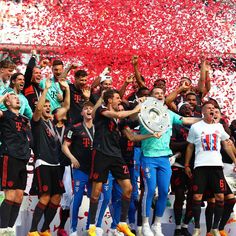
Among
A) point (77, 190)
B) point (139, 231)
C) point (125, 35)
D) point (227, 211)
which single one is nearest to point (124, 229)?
point (139, 231)

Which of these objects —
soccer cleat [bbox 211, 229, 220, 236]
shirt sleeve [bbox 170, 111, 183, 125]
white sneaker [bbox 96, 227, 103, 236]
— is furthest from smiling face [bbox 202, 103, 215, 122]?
white sneaker [bbox 96, 227, 103, 236]

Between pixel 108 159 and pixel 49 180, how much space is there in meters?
0.80

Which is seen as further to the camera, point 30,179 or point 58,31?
point 58,31

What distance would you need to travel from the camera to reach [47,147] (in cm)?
958

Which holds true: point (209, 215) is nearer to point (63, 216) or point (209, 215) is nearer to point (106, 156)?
point (106, 156)

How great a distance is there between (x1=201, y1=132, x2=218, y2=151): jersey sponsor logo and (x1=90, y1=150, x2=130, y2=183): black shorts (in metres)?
1.19

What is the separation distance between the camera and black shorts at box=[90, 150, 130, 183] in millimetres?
9477

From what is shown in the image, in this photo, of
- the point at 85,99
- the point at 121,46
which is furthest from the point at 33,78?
the point at 121,46

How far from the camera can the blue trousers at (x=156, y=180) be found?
9.79 metres

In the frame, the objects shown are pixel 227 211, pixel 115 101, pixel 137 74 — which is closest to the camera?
pixel 115 101

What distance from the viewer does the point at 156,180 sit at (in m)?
9.93

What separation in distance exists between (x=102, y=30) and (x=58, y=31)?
1278mm

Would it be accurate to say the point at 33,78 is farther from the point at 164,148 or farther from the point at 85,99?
the point at 164,148

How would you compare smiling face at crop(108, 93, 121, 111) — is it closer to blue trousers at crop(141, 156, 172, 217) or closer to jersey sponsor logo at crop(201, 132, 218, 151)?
blue trousers at crop(141, 156, 172, 217)
